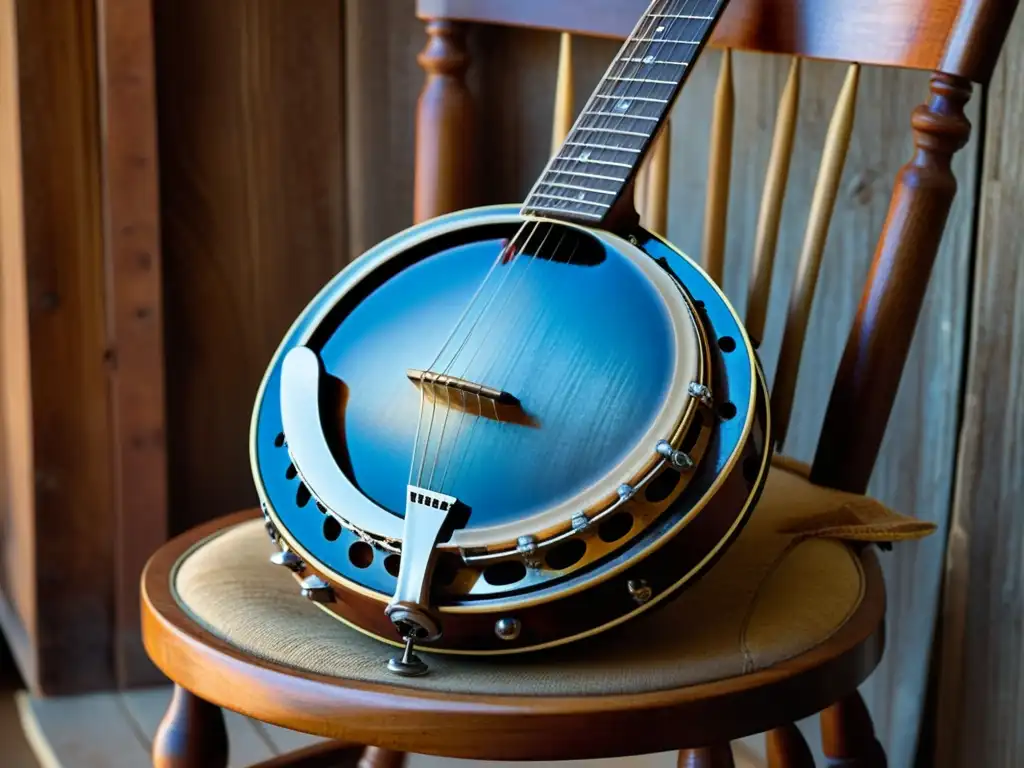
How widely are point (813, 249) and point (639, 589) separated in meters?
0.34

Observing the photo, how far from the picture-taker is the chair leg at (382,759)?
3.46 feet

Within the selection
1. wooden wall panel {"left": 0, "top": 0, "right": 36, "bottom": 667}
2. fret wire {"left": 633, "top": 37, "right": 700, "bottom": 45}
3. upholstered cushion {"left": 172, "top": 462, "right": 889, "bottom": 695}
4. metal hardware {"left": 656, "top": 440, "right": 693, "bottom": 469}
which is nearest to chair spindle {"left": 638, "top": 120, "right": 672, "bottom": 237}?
fret wire {"left": 633, "top": 37, "right": 700, "bottom": 45}

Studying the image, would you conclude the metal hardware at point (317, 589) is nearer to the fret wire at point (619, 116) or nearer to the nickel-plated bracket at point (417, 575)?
the nickel-plated bracket at point (417, 575)

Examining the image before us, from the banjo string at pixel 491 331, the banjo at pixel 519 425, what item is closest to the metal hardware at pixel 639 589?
A: the banjo at pixel 519 425

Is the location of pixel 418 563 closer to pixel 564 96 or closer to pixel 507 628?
pixel 507 628

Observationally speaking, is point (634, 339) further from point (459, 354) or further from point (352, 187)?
point (352, 187)

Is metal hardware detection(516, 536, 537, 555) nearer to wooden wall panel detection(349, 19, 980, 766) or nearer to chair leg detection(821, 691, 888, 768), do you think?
chair leg detection(821, 691, 888, 768)

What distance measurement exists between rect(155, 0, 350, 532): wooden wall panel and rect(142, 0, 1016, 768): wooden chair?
399 mm

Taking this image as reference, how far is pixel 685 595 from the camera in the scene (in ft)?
2.30

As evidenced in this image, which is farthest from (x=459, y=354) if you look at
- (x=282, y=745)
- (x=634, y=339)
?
(x=282, y=745)

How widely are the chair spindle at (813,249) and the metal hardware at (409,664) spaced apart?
0.34 m

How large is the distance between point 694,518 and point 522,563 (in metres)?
0.09

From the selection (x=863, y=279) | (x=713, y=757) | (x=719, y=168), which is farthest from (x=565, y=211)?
(x=863, y=279)

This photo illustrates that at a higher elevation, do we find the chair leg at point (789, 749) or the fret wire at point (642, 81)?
the fret wire at point (642, 81)
